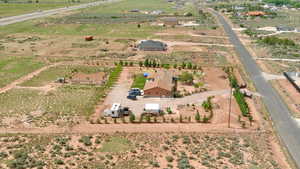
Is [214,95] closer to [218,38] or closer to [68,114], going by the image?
[68,114]

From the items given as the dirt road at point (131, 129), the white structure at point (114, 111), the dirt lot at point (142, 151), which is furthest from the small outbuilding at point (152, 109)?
the dirt lot at point (142, 151)

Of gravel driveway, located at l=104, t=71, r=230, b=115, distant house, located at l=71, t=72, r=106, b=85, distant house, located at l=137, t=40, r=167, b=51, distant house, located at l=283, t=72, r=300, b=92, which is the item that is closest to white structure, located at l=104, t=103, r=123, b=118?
gravel driveway, located at l=104, t=71, r=230, b=115

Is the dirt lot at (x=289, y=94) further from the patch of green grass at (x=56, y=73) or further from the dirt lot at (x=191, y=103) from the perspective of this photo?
the patch of green grass at (x=56, y=73)

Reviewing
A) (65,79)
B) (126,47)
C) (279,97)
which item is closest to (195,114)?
(279,97)

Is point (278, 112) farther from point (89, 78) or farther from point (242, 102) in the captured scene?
point (89, 78)

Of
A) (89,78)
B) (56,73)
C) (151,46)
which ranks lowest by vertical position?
(89,78)

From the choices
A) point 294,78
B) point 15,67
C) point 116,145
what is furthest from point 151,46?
point 116,145
